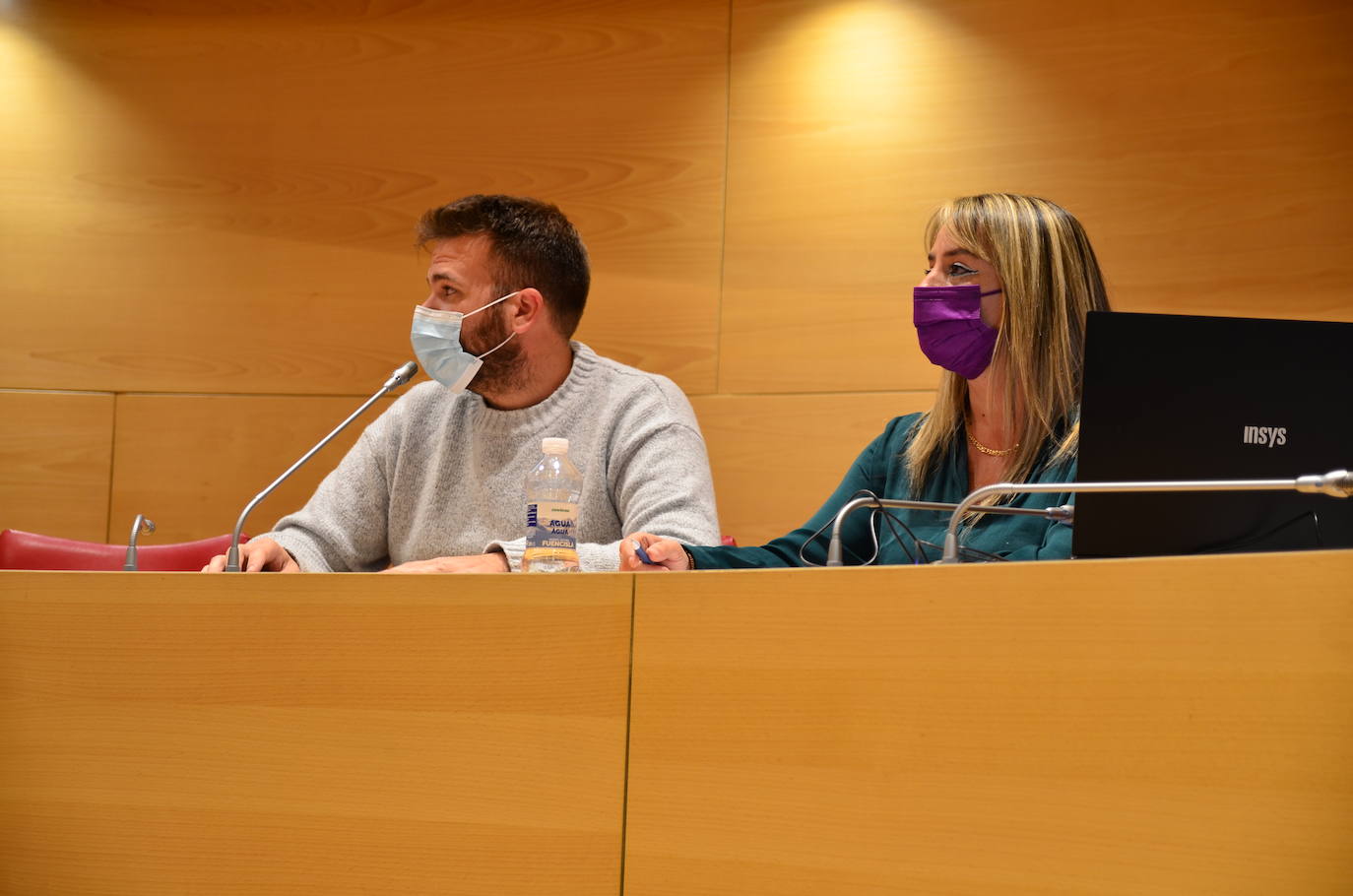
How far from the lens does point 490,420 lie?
259cm

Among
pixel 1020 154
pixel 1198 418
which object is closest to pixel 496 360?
pixel 1020 154

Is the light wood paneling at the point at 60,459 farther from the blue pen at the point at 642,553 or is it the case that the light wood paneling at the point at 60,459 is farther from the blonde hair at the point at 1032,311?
the blonde hair at the point at 1032,311

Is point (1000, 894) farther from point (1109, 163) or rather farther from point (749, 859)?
point (1109, 163)

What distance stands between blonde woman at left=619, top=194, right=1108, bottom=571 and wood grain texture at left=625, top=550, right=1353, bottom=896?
0.69 m

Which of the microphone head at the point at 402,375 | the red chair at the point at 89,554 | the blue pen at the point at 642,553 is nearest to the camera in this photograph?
the blue pen at the point at 642,553

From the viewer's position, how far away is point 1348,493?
1183mm

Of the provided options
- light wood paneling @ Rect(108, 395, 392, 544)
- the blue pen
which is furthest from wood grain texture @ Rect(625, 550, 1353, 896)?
light wood paneling @ Rect(108, 395, 392, 544)

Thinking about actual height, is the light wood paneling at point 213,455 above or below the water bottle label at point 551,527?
above

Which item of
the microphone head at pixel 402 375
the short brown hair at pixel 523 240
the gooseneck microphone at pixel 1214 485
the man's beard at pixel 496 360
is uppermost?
the short brown hair at pixel 523 240

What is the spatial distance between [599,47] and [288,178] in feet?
2.60

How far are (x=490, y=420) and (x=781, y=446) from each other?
2.16ft

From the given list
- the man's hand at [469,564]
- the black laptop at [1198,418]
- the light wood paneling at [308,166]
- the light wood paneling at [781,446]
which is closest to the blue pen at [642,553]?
the man's hand at [469,564]

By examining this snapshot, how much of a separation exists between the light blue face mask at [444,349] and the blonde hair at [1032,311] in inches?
34.3

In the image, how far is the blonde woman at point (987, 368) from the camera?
2.03m
